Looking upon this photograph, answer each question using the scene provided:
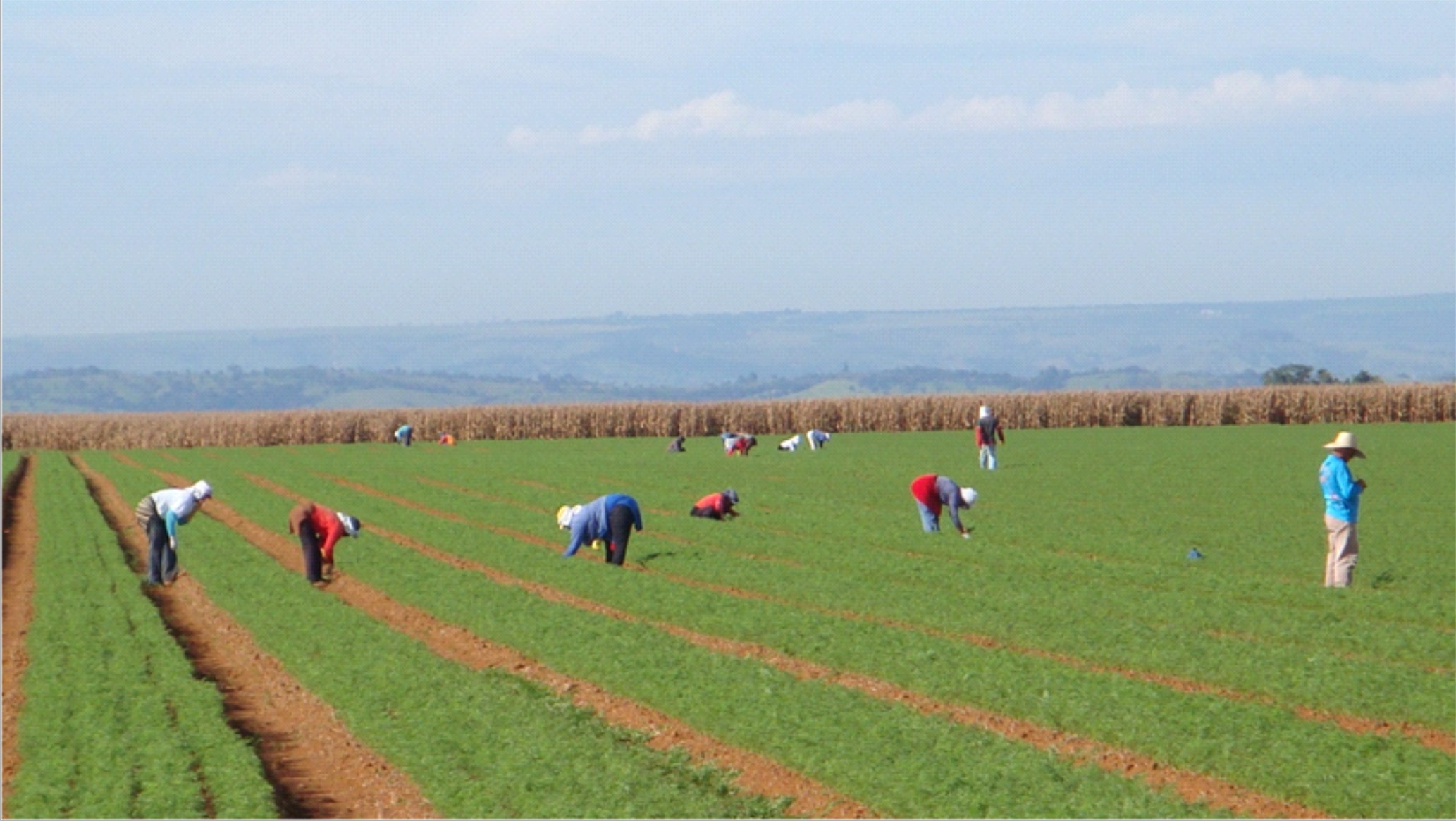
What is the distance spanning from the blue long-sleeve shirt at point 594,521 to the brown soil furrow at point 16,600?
8.15 m

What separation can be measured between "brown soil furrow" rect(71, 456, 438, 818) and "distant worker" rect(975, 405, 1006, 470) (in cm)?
2437

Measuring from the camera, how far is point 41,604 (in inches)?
903

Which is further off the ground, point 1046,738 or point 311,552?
point 311,552

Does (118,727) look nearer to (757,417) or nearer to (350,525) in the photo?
(350,525)

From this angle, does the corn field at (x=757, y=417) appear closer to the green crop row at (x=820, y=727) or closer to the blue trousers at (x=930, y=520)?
the blue trousers at (x=930, y=520)

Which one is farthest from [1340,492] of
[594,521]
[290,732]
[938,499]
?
[290,732]

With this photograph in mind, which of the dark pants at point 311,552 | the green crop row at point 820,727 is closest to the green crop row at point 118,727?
the dark pants at point 311,552

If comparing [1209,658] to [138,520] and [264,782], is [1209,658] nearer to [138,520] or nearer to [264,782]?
[264,782]

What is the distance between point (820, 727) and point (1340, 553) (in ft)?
33.2

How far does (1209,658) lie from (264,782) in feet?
31.3

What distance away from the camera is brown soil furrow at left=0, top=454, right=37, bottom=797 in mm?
15172

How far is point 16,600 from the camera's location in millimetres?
24031

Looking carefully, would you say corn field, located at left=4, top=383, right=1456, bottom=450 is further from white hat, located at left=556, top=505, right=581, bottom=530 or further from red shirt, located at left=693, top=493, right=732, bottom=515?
white hat, located at left=556, top=505, right=581, bottom=530

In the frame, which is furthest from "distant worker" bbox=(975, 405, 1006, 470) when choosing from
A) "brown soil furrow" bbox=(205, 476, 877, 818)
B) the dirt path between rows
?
the dirt path between rows
